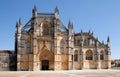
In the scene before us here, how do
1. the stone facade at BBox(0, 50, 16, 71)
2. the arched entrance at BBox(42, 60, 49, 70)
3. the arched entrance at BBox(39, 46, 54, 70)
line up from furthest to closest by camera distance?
the arched entrance at BBox(42, 60, 49, 70)
the arched entrance at BBox(39, 46, 54, 70)
the stone facade at BBox(0, 50, 16, 71)

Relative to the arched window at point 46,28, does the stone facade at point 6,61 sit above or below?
below

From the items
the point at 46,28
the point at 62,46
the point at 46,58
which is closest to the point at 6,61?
the point at 46,58

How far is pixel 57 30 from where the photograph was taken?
59062 mm

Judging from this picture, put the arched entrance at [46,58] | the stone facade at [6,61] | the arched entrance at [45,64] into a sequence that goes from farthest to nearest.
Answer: the arched entrance at [45,64] < the arched entrance at [46,58] < the stone facade at [6,61]

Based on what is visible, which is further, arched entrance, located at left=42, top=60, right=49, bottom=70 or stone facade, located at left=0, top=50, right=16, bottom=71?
arched entrance, located at left=42, top=60, right=49, bottom=70

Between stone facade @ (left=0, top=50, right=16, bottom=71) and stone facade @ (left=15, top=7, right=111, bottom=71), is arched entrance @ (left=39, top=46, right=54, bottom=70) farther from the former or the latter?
stone facade @ (left=0, top=50, right=16, bottom=71)

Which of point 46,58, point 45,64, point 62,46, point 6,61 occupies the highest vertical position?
point 62,46

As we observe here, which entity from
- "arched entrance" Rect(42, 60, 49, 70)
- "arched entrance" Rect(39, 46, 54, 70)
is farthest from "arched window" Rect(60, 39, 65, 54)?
"arched entrance" Rect(42, 60, 49, 70)

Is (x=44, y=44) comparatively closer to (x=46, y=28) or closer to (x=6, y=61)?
(x=46, y=28)

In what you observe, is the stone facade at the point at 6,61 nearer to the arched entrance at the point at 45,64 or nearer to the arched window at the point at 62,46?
the arched entrance at the point at 45,64

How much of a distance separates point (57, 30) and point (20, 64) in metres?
12.5

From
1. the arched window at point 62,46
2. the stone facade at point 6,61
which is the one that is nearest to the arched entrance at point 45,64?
the arched window at point 62,46

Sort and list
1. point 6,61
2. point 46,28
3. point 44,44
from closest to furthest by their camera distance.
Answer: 1. point 6,61
2. point 44,44
3. point 46,28

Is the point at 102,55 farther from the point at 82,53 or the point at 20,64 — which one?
the point at 20,64
